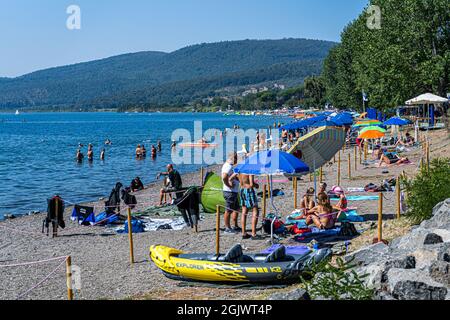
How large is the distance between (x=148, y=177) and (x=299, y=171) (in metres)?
25.1

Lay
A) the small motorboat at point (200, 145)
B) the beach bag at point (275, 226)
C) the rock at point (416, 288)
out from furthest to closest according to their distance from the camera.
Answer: the small motorboat at point (200, 145), the beach bag at point (275, 226), the rock at point (416, 288)

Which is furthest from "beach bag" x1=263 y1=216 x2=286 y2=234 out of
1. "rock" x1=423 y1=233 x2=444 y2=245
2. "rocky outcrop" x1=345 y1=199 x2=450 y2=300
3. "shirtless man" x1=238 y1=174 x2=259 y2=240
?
"rock" x1=423 y1=233 x2=444 y2=245

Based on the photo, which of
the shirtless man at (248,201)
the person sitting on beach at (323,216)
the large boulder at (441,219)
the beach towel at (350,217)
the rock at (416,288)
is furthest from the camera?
the beach towel at (350,217)

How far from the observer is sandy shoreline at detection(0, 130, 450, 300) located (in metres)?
9.81

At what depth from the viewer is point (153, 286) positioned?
32.8ft

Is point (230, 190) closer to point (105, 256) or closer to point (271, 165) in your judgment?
point (271, 165)

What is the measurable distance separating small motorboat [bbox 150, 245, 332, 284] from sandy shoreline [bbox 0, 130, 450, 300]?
19 cm

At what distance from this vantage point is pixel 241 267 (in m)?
9.46

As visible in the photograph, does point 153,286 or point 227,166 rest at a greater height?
point 227,166

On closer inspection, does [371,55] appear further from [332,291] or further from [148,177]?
[332,291]

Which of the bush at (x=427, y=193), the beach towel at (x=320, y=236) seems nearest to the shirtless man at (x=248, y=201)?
the beach towel at (x=320, y=236)

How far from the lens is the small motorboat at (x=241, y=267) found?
9359 mm

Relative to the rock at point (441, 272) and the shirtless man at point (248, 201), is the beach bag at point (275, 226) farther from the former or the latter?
the rock at point (441, 272)

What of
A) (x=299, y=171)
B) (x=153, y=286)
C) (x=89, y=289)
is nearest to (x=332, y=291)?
(x=153, y=286)
